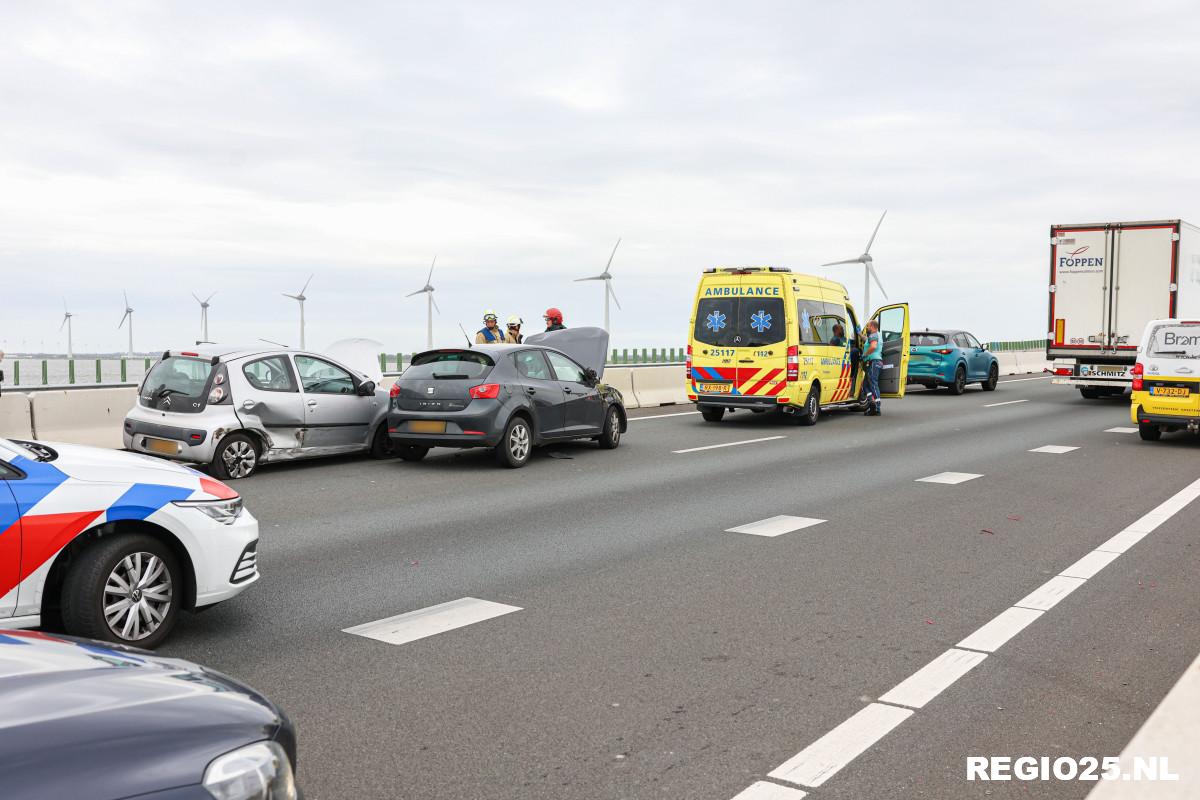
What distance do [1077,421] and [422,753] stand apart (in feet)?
60.3

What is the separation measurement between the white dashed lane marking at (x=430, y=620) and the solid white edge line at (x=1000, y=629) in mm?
2422

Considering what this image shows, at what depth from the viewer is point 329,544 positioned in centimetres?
809

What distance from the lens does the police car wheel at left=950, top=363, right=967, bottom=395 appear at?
2835 centimetres

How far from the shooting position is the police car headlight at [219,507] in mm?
5465

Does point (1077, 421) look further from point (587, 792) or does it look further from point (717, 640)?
point (587, 792)

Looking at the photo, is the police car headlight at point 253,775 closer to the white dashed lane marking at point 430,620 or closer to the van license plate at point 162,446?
the white dashed lane marking at point 430,620

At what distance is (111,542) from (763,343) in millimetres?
14050

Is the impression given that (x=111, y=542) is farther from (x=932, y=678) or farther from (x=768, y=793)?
(x=932, y=678)

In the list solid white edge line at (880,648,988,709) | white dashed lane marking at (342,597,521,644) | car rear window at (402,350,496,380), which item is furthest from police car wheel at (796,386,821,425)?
solid white edge line at (880,648,988,709)

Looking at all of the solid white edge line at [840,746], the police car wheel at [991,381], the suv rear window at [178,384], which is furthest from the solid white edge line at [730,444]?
the police car wheel at [991,381]

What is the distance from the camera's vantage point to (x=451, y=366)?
12820 mm

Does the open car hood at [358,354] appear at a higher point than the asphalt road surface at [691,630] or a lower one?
higher

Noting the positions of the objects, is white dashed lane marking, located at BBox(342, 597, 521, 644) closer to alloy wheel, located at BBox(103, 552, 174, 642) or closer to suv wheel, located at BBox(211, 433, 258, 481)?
alloy wheel, located at BBox(103, 552, 174, 642)

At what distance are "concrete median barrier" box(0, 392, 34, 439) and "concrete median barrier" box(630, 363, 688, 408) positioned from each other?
41.2 feet
